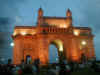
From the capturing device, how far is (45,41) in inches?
1537

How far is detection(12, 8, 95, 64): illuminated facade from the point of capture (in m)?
39.0

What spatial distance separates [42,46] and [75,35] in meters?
12.2

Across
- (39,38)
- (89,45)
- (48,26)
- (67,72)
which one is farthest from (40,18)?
(67,72)

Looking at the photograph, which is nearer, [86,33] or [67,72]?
[67,72]

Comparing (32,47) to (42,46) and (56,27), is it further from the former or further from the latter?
(56,27)

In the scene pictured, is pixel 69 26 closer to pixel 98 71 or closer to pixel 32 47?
pixel 32 47

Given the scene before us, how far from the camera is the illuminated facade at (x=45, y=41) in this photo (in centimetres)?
3900

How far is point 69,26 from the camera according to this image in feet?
137

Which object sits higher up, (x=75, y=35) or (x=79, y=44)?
(x=75, y=35)

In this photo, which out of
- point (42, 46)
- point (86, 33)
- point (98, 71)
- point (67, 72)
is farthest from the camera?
point (86, 33)

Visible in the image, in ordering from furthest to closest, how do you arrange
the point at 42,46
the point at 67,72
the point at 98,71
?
the point at 42,46 → the point at 98,71 → the point at 67,72

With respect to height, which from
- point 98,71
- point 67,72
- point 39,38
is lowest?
point 98,71

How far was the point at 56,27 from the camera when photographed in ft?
135

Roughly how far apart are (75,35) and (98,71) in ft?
80.5
